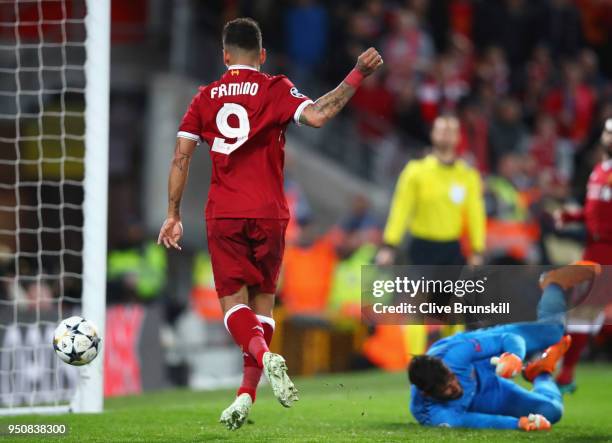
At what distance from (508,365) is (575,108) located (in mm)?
12484

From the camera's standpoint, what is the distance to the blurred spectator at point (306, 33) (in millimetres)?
19250

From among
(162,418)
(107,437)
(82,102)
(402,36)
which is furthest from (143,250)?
(107,437)

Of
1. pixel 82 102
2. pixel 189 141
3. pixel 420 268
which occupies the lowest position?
pixel 420 268

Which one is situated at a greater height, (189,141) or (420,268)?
(189,141)

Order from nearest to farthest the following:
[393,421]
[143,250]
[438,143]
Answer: [393,421]
[438,143]
[143,250]

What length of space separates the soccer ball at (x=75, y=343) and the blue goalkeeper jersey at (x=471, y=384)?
2.12 meters

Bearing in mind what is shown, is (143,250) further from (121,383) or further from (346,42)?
(346,42)

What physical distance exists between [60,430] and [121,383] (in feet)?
21.2

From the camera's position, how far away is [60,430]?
7488 mm

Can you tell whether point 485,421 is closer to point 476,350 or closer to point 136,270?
point 476,350

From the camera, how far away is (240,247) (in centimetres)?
712

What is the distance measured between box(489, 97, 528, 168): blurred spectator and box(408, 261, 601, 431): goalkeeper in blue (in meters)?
10.4

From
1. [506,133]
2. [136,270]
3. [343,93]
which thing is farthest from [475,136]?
[343,93]

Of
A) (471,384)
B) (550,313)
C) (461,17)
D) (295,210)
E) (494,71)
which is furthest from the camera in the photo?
(461,17)
